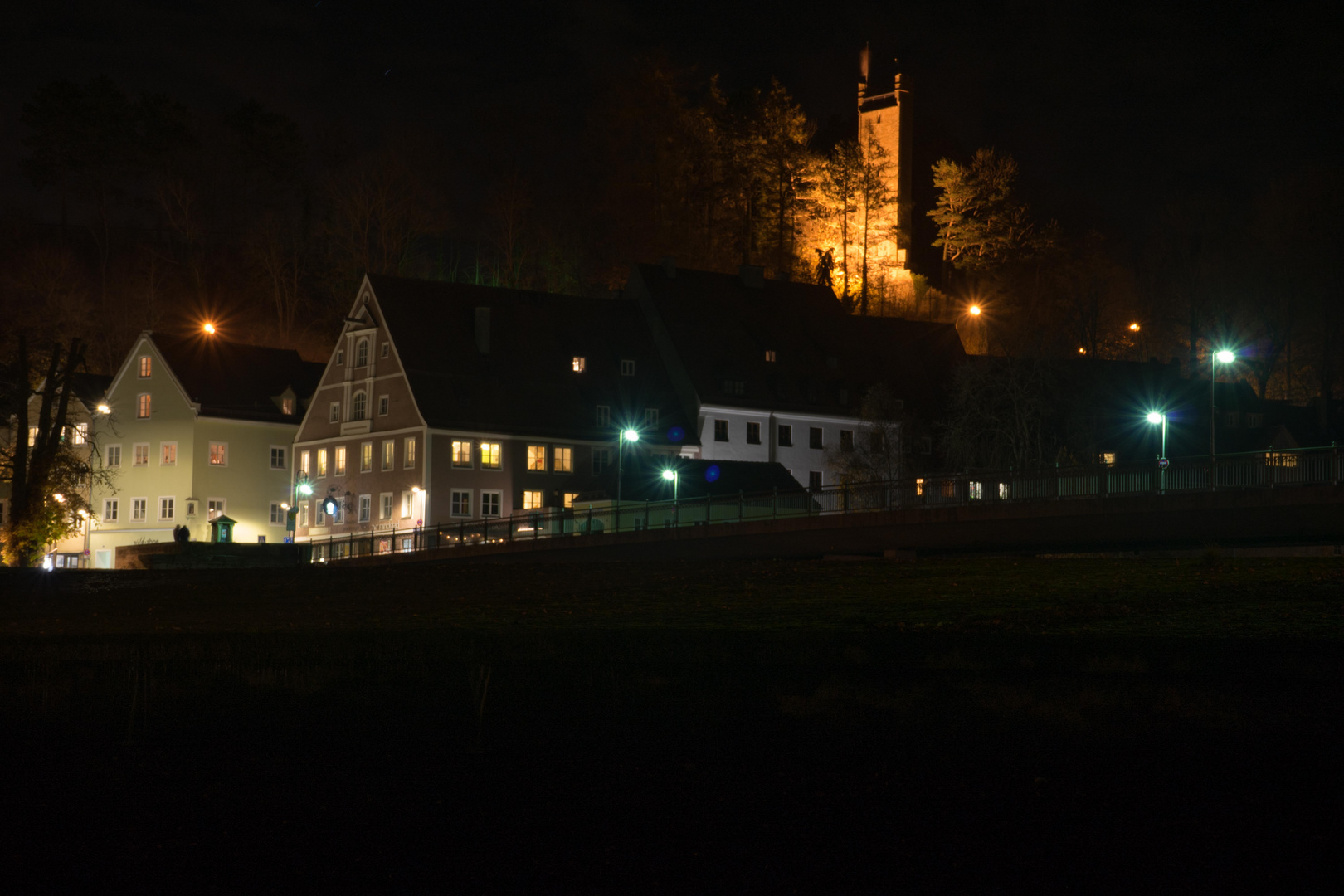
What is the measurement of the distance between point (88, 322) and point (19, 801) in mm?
77585

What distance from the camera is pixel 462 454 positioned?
71.4 metres

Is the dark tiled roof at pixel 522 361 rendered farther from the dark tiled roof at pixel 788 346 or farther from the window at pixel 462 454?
the dark tiled roof at pixel 788 346

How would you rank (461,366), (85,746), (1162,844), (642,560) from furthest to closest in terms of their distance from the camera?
(461,366) < (642,560) < (85,746) < (1162,844)

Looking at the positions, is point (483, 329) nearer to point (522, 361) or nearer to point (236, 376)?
point (522, 361)

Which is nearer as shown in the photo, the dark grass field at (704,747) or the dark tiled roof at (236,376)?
the dark grass field at (704,747)

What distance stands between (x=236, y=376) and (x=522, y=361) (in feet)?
55.2

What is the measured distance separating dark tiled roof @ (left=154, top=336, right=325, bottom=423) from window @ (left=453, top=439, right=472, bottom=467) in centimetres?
1470

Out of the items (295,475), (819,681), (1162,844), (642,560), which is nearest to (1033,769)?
(1162,844)

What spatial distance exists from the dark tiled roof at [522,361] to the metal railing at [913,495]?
1396cm

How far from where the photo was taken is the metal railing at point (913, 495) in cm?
3391

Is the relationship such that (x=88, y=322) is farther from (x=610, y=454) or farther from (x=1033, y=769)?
(x=1033, y=769)

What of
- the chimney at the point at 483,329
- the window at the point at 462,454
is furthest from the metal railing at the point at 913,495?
the chimney at the point at 483,329

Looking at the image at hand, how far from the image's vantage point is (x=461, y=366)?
74125 millimetres

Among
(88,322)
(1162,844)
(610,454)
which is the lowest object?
(1162,844)
